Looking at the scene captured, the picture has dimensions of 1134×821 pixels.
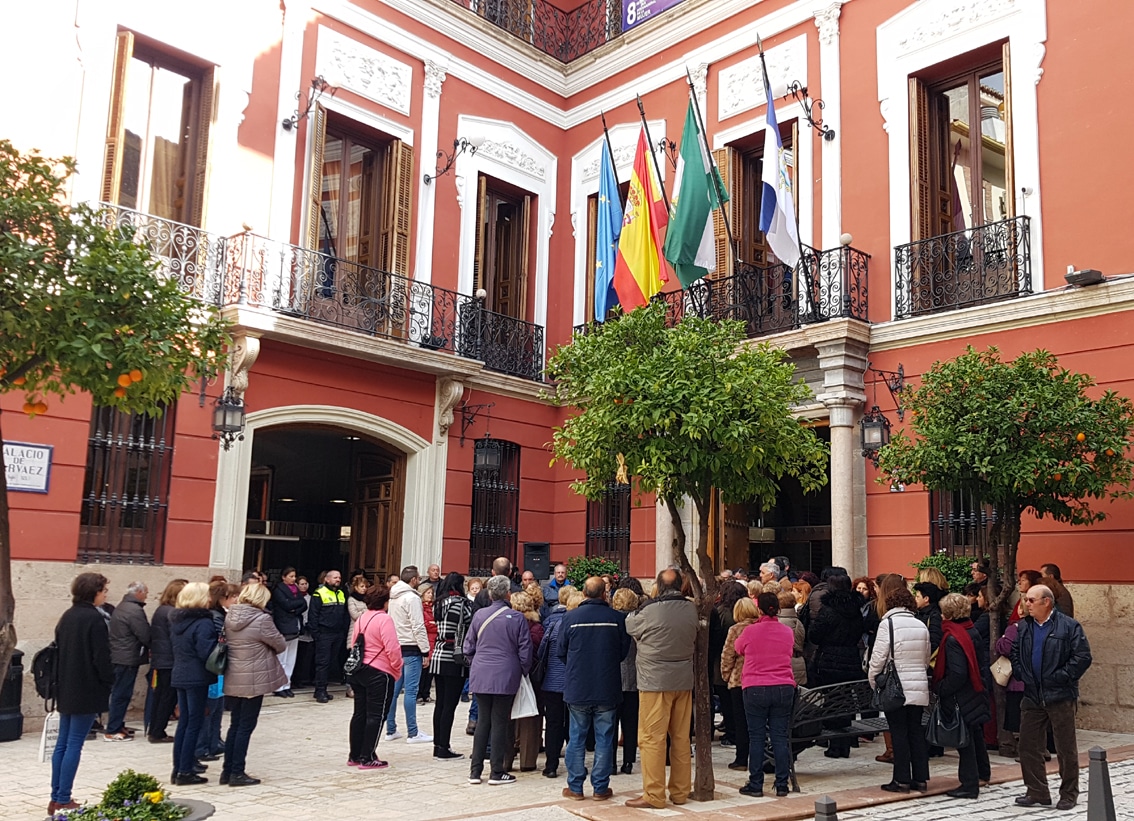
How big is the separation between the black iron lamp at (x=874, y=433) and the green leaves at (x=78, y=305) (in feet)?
27.1

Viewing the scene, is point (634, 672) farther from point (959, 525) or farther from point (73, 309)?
point (959, 525)

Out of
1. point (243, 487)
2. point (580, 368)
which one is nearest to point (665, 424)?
point (580, 368)

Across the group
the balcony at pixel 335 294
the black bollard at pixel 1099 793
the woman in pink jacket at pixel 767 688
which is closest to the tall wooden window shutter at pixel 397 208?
the balcony at pixel 335 294

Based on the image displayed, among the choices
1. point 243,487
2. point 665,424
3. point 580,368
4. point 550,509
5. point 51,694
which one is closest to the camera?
point 51,694

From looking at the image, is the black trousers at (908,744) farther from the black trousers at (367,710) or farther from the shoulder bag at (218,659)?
the shoulder bag at (218,659)

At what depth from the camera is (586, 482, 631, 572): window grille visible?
51.1 feet

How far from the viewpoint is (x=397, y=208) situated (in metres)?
14.9

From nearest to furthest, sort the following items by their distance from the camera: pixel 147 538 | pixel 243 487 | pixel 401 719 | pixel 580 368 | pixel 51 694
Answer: pixel 51 694, pixel 580 368, pixel 401 719, pixel 147 538, pixel 243 487

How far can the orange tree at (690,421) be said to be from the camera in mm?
7707

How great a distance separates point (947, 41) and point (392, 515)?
9.39 m

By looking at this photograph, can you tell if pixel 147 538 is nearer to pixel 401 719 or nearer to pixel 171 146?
pixel 401 719

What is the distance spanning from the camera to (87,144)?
39.5 ft

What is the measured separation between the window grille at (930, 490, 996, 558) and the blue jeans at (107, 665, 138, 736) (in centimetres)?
857

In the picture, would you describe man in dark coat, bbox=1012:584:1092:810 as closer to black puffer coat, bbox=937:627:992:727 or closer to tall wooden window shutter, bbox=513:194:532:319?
Answer: black puffer coat, bbox=937:627:992:727
